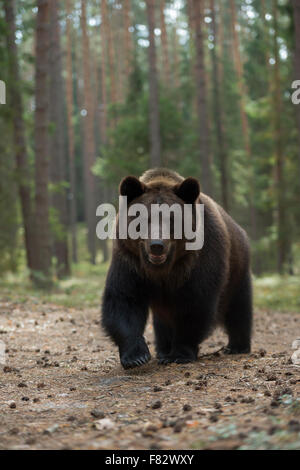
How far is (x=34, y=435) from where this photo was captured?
382 centimetres

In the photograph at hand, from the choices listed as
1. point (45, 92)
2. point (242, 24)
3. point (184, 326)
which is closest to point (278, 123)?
point (45, 92)

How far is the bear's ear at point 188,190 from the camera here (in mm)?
6027

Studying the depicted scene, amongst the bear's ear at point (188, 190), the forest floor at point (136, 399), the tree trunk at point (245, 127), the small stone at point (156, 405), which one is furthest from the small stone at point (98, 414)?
the tree trunk at point (245, 127)

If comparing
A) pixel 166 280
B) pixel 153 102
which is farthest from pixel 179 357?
pixel 153 102

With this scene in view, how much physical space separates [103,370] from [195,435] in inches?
120

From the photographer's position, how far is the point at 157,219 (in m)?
5.69

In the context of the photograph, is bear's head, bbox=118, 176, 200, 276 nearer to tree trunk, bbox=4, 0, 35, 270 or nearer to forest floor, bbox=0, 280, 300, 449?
forest floor, bbox=0, 280, 300, 449

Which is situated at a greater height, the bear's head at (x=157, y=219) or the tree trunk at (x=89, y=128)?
the tree trunk at (x=89, y=128)

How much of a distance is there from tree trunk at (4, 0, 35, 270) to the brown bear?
1043 centimetres

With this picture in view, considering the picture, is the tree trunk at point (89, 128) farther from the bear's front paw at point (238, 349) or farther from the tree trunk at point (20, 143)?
the bear's front paw at point (238, 349)

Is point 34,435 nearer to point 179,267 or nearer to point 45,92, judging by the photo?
point 179,267

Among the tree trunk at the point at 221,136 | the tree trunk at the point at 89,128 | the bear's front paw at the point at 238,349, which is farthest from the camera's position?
the tree trunk at the point at 89,128

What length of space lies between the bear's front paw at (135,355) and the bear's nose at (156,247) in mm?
1085

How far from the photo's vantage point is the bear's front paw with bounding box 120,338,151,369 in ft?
19.8
